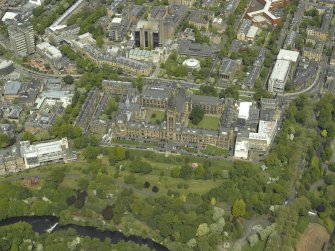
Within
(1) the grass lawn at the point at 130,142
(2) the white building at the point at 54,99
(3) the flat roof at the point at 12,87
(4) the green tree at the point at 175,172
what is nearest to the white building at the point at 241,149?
(4) the green tree at the point at 175,172

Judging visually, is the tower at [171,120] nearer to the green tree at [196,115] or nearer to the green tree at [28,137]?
the green tree at [196,115]

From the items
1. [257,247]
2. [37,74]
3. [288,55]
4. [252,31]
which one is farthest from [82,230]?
[252,31]

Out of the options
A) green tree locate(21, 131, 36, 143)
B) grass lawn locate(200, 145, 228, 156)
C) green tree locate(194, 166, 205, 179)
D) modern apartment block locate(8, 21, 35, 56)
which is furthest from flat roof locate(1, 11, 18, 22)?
green tree locate(194, 166, 205, 179)

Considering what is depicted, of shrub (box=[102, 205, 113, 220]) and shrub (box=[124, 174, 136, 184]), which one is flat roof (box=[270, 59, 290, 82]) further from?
shrub (box=[102, 205, 113, 220])

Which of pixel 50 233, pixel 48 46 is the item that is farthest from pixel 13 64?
pixel 50 233

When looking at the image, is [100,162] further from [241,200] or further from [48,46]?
[48,46]
